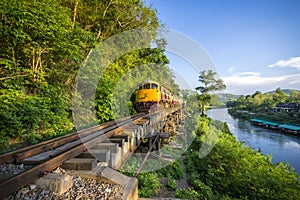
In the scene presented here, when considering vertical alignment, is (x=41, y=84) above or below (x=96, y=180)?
above

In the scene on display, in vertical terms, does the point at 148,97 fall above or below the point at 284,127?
above

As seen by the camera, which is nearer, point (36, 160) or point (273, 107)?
point (36, 160)

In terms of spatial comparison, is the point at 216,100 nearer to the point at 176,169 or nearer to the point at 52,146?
the point at 176,169

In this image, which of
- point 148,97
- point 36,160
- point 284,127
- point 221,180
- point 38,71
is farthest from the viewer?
point 284,127

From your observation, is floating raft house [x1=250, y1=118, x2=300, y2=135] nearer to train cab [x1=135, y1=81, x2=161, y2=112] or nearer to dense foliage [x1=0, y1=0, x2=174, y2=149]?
train cab [x1=135, y1=81, x2=161, y2=112]

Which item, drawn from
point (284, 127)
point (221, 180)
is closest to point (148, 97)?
point (221, 180)

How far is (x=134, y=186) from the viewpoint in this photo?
182 cm

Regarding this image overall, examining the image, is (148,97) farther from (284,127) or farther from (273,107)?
(273,107)

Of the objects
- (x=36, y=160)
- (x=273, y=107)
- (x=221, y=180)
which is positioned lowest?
(x=221, y=180)

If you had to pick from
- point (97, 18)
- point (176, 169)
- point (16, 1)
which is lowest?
point (176, 169)

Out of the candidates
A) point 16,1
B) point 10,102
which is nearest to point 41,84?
point 10,102

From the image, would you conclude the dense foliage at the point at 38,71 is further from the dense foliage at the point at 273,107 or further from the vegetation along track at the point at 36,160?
the dense foliage at the point at 273,107

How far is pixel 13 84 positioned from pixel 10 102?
2.79ft

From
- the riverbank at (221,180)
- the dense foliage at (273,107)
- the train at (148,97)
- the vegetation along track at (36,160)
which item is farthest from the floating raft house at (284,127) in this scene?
the vegetation along track at (36,160)
